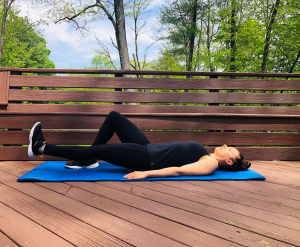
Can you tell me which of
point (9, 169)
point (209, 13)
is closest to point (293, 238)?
point (9, 169)

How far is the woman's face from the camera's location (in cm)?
250

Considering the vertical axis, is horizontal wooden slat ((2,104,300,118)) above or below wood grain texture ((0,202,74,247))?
above

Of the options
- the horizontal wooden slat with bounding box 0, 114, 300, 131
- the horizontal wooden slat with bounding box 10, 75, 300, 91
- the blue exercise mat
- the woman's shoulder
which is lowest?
the blue exercise mat

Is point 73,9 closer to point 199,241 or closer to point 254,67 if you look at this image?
point 254,67

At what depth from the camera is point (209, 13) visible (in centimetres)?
1145

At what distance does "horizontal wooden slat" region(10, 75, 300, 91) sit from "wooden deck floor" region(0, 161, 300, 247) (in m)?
1.59

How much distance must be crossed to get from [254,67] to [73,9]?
7.94m

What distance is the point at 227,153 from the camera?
250 centimetres

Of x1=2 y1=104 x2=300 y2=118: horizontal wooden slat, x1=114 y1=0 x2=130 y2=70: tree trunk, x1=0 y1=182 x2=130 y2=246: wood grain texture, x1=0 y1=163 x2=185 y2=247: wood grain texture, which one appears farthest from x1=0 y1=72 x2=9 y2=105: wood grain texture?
x1=114 y1=0 x2=130 y2=70: tree trunk

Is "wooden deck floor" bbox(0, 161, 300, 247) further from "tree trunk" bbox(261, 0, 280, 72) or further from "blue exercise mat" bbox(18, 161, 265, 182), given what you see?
"tree trunk" bbox(261, 0, 280, 72)

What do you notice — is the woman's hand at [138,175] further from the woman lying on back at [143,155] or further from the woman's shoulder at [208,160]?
the woman's shoulder at [208,160]

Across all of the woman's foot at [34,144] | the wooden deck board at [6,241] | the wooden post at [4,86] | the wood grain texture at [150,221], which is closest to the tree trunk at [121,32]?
the wooden post at [4,86]

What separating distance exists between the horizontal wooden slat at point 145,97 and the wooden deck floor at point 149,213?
1458mm

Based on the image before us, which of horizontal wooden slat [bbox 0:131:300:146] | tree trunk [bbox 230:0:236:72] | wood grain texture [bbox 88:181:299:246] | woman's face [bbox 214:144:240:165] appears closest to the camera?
wood grain texture [bbox 88:181:299:246]
